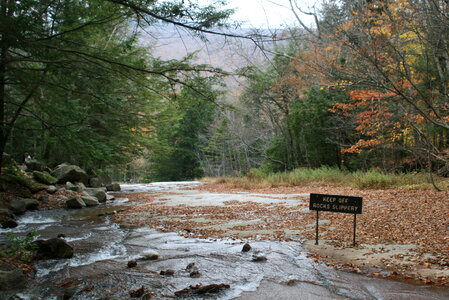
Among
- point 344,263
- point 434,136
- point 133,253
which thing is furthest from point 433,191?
point 133,253

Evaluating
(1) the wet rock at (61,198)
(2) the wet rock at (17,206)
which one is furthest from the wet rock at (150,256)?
(1) the wet rock at (61,198)

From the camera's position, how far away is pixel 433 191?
9.70m

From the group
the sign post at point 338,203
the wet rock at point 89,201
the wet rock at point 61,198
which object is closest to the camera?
the sign post at point 338,203

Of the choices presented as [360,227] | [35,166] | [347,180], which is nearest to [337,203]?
[360,227]

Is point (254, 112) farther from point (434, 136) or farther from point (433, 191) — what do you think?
point (433, 191)

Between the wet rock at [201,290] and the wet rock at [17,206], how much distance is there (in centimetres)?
711

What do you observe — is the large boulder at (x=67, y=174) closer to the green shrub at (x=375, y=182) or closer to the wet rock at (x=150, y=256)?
the wet rock at (x=150, y=256)

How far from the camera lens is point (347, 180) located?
14.1 meters

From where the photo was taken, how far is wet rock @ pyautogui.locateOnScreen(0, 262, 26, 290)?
3367mm

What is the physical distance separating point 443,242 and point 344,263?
1.77 metres

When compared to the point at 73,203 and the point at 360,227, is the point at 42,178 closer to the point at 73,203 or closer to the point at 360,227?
the point at 73,203

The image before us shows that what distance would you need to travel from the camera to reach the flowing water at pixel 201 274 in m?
3.26

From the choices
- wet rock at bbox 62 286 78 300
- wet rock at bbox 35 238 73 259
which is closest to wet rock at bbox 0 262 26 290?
wet rock at bbox 62 286 78 300

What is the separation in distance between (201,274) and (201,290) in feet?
1.82
